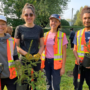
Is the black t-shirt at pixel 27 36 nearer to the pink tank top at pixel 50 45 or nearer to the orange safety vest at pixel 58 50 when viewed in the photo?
the pink tank top at pixel 50 45

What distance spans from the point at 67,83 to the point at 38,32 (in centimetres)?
235

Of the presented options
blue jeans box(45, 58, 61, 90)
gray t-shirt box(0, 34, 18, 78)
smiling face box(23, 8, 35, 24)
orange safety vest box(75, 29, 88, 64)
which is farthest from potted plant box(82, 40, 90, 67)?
gray t-shirt box(0, 34, 18, 78)

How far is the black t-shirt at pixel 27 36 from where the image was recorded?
86.5 inches

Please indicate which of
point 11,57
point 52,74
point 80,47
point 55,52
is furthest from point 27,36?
point 80,47

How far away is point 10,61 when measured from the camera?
6.08 ft

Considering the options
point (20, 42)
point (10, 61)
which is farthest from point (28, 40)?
point (10, 61)

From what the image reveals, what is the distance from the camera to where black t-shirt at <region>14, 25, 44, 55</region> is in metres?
2.20

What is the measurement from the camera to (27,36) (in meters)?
2.19

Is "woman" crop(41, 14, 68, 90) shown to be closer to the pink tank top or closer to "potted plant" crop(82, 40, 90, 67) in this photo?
the pink tank top

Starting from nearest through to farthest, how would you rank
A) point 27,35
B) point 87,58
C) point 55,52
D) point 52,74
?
point 87,58 → point 27,35 → point 55,52 → point 52,74

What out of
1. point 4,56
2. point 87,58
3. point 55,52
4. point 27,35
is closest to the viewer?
point 4,56

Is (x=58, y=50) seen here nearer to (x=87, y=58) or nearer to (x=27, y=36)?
(x=87, y=58)

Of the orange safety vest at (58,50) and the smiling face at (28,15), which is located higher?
the smiling face at (28,15)

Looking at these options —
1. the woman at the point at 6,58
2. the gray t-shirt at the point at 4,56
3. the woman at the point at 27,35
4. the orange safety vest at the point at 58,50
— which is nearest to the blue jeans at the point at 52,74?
the orange safety vest at the point at 58,50
